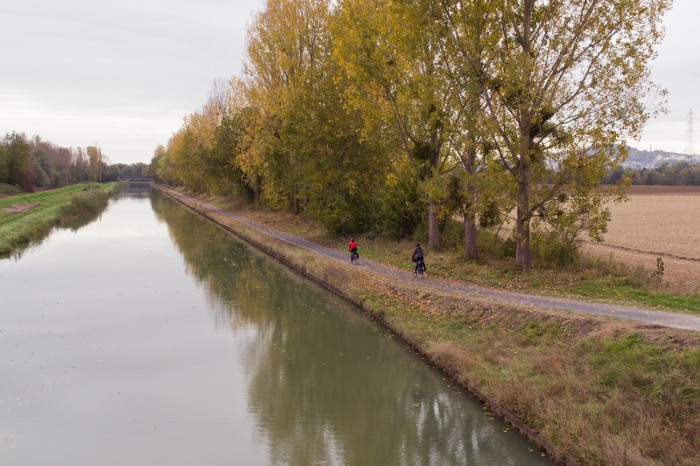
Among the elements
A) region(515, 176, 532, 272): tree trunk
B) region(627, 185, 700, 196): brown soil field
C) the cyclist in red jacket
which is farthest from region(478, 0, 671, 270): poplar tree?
region(627, 185, 700, 196): brown soil field

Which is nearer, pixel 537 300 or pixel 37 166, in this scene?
pixel 537 300

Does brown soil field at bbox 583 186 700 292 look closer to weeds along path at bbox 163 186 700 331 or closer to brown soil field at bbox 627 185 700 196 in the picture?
weeds along path at bbox 163 186 700 331

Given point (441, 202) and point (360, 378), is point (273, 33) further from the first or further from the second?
point (360, 378)

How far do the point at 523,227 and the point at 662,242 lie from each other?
68.5ft

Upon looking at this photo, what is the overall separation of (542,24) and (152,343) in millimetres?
17138

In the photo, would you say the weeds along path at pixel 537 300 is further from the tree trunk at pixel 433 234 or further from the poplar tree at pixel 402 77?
the poplar tree at pixel 402 77

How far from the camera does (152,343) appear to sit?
749 inches

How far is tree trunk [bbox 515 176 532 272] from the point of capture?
21.9 meters

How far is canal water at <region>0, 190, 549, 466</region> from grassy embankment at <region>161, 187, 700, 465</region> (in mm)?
588

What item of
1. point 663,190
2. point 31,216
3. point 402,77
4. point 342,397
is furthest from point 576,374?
point 663,190

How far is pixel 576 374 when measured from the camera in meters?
13.0

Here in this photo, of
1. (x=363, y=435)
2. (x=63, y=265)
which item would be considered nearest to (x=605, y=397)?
(x=363, y=435)

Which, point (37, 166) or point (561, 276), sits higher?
point (37, 166)

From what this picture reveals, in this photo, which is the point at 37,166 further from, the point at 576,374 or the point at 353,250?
the point at 576,374
